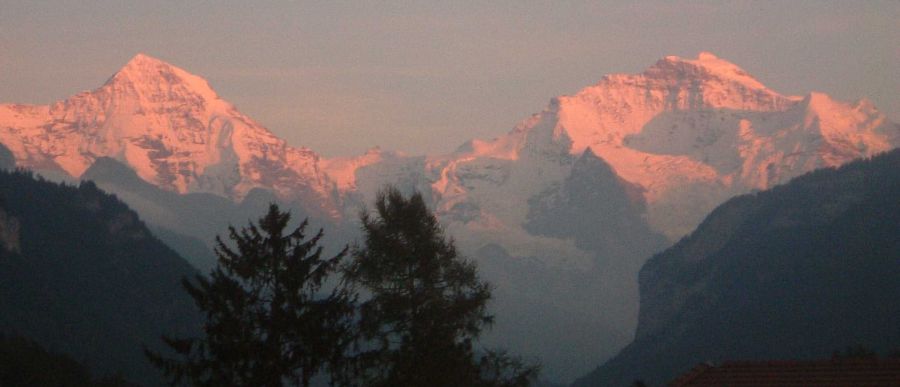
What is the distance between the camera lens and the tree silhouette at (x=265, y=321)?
121 ft

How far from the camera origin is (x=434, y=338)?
38.9 meters

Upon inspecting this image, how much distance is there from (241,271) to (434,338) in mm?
4826

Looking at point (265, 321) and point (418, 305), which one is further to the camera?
point (418, 305)

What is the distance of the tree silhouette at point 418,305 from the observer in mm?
38312

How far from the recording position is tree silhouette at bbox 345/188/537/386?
3831cm

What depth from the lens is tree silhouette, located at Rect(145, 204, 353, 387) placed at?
36906 millimetres

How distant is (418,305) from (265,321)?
3.97 meters

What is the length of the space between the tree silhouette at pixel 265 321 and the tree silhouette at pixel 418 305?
1.18 metres

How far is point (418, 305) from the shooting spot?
39312 millimetres

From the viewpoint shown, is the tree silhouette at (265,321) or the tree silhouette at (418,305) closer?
the tree silhouette at (265,321)

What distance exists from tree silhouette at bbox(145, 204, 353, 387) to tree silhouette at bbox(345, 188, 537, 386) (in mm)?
1181

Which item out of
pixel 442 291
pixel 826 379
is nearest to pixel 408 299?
pixel 442 291

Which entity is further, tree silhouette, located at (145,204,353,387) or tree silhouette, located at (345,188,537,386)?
tree silhouette, located at (345,188,537,386)

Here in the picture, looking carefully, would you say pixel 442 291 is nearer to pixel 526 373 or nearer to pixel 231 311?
pixel 526 373
